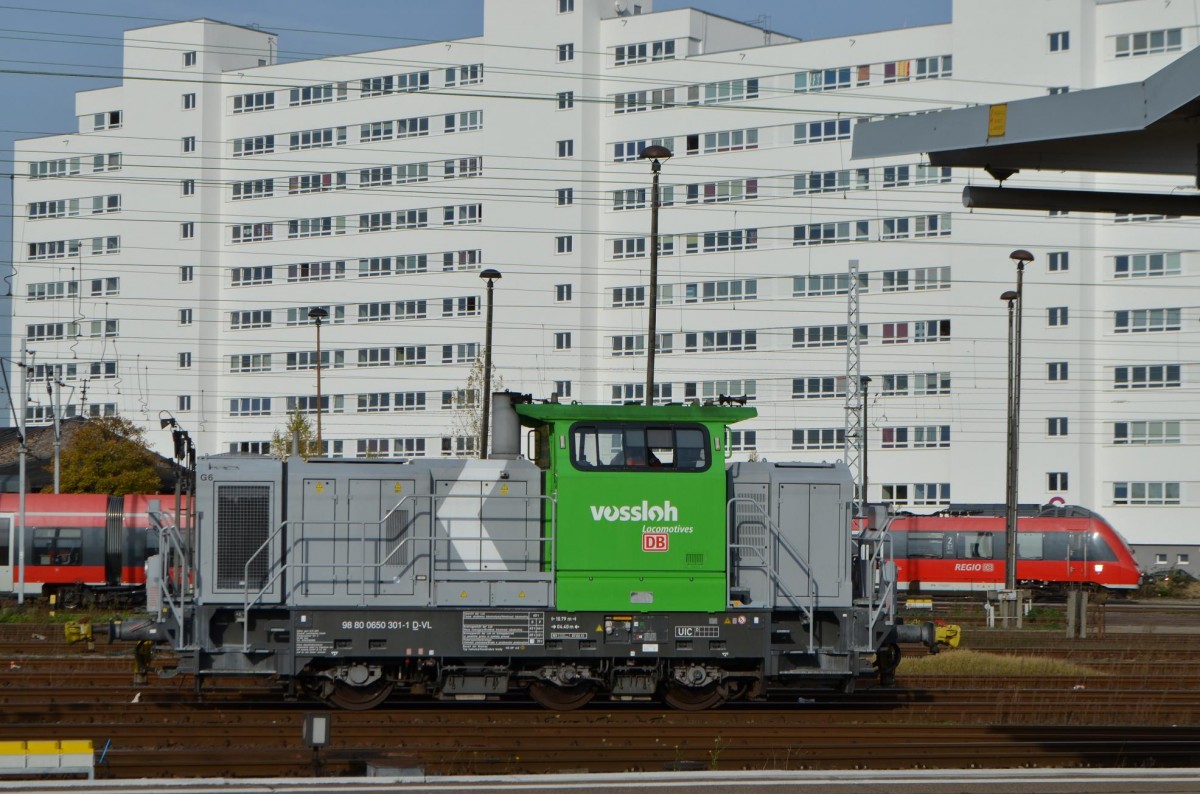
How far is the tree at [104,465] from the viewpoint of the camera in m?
61.0

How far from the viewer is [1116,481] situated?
71625mm

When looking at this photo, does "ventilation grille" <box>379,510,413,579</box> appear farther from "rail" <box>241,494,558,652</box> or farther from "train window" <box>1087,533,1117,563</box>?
"train window" <box>1087,533,1117,563</box>

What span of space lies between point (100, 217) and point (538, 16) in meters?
36.6

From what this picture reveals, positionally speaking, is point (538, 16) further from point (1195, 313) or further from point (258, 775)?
point (258, 775)

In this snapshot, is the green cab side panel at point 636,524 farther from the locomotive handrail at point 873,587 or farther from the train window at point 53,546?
the train window at point 53,546

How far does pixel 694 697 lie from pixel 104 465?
49.3 meters

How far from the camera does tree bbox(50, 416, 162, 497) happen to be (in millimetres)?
61031

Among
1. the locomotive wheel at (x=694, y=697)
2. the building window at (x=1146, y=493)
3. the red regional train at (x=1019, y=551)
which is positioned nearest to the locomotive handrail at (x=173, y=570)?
the locomotive wheel at (x=694, y=697)

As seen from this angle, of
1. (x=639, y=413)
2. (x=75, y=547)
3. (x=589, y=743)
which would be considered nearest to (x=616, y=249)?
(x=75, y=547)

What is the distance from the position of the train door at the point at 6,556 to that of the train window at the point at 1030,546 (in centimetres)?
3538

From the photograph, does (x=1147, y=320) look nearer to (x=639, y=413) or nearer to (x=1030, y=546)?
(x=1030, y=546)

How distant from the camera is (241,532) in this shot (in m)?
17.8

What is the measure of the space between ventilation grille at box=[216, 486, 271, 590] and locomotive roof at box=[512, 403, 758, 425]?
381cm

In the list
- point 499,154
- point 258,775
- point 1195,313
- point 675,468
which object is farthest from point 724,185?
point 258,775
